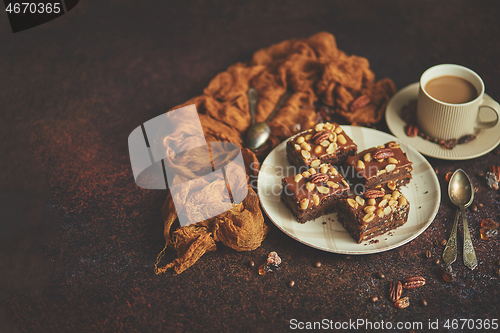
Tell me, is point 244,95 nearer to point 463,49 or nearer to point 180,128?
point 180,128

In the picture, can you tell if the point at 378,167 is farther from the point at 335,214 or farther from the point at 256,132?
the point at 256,132

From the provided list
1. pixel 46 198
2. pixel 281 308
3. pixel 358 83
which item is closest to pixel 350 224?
pixel 281 308

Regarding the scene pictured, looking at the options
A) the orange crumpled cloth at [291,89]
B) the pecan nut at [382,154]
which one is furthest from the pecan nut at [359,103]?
the pecan nut at [382,154]

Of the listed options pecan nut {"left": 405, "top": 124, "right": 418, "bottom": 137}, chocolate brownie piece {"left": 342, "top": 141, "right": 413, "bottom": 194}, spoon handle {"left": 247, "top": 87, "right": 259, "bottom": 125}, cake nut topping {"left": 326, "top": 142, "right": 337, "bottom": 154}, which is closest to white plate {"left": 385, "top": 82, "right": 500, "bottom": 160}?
pecan nut {"left": 405, "top": 124, "right": 418, "bottom": 137}

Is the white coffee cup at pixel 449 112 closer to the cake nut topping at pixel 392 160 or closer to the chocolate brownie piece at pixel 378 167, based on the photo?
the chocolate brownie piece at pixel 378 167

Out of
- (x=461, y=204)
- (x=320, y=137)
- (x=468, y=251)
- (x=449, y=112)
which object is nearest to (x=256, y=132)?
(x=320, y=137)

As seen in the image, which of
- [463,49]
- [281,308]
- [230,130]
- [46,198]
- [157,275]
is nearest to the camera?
[281,308]

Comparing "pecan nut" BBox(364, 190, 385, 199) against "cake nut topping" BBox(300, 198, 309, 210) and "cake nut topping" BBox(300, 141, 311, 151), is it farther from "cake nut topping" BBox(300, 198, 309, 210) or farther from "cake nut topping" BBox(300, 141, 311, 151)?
"cake nut topping" BBox(300, 141, 311, 151)
